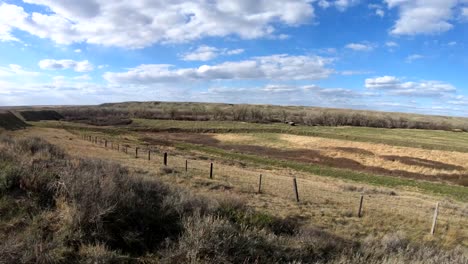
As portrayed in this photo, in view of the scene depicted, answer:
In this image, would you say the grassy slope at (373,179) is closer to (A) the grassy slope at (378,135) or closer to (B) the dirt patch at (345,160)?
(B) the dirt patch at (345,160)

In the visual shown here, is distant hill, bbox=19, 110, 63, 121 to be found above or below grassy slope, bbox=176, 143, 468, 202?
above

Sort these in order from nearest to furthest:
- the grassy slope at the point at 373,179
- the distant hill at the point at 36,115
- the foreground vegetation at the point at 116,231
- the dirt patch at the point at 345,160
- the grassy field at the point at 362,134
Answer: the foreground vegetation at the point at 116,231, the grassy slope at the point at 373,179, the dirt patch at the point at 345,160, the grassy field at the point at 362,134, the distant hill at the point at 36,115

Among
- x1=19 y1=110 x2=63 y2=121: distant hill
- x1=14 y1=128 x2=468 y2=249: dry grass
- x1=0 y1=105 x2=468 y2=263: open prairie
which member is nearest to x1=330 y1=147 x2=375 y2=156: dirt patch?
x1=0 y1=105 x2=468 y2=263: open prairie

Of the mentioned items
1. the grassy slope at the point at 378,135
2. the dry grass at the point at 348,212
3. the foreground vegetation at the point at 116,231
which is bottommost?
the dry grass at the point at 348,212

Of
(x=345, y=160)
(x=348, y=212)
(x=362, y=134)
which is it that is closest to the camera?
(x=348, y=212)

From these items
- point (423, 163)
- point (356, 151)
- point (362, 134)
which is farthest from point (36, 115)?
point (423, 163)

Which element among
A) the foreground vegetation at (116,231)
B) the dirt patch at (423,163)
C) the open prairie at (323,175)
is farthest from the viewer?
the dirt patch at (423,163)

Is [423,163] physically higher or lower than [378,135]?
lower

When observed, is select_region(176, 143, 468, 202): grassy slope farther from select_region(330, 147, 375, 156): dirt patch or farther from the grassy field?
the grassy field

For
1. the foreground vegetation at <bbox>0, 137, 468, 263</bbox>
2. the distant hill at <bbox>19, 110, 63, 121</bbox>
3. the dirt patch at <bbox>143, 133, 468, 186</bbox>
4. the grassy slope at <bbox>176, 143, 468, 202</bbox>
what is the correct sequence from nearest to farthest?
the foreground vegetation at <bbox>0, 137, 468, 263</bbox>
the grassy slope at <bbox>176, 143, 468, 202</bbox>
the dirt patch at <bbox>143, 133, 468, 186</bbox>
the distant hill at <bbox>19, 110, 63, 121</bbox>

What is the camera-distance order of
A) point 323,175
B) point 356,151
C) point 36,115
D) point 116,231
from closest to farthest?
point 116,231
point 323,175
point 356,151
point 36,115

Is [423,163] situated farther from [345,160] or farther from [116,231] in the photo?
[116,231]

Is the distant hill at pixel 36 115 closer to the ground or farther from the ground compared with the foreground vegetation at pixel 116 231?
closer to the ground

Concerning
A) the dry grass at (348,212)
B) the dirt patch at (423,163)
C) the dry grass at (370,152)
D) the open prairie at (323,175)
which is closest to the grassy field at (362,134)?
the open prairie at (323,175)
